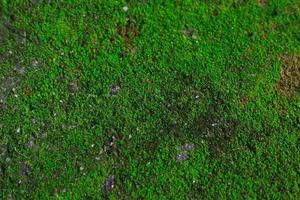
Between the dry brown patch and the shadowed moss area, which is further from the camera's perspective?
the dry brown patch

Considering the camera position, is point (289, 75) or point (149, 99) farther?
point (289, 75)

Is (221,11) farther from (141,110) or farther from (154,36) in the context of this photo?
(141,110)

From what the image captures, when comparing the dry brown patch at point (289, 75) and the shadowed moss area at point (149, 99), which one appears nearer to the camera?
the shadowed moss area at point (149, 99)

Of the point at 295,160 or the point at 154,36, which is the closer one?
the point at 295,160

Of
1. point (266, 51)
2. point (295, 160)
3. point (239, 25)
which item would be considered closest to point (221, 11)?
point (239, 25)
